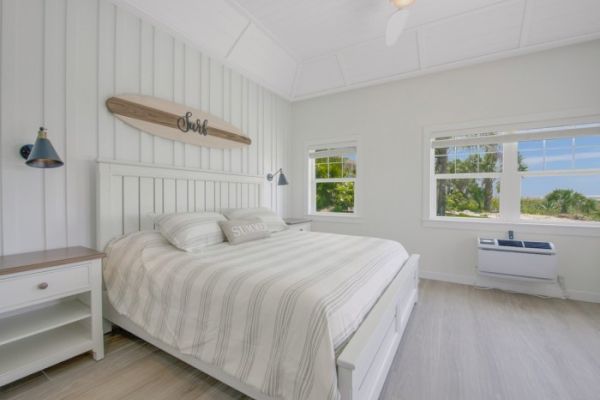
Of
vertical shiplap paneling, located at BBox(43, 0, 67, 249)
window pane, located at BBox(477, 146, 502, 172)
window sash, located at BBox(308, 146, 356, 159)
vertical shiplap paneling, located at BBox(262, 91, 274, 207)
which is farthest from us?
window sash, located at BBox(308, 146, 356, 159)

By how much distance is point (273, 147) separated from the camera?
4.11m

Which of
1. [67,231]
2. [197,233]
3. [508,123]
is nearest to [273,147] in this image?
[197,233]

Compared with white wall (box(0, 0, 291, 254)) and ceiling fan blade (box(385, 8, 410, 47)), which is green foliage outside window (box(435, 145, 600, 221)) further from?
white wall (box(0, 0, 291, 254))

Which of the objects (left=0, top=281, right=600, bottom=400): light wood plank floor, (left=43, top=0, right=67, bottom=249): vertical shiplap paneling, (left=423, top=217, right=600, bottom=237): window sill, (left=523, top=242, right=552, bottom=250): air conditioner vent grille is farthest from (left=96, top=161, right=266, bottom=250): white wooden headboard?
(left=523, top=242, right=552, bottom=250): air conditioner vent grille

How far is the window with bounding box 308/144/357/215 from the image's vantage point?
13.5 ft

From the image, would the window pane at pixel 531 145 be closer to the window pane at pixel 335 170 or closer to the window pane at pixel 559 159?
the window pane at pixel 559 159

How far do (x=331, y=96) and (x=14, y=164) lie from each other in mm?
3680

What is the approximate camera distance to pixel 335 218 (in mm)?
4164

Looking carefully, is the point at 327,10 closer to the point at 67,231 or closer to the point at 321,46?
the point at 321,46

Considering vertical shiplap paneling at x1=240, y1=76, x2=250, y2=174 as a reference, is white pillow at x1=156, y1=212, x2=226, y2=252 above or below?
below

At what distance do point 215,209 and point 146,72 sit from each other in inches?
59.8

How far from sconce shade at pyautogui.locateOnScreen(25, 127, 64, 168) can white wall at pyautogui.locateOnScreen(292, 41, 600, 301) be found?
10.6 feet

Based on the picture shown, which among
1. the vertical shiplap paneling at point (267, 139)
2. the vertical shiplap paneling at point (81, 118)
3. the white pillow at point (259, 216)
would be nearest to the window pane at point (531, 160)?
the white pillow at point (259, 216)

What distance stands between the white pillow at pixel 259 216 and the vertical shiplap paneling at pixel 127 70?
1.03m
